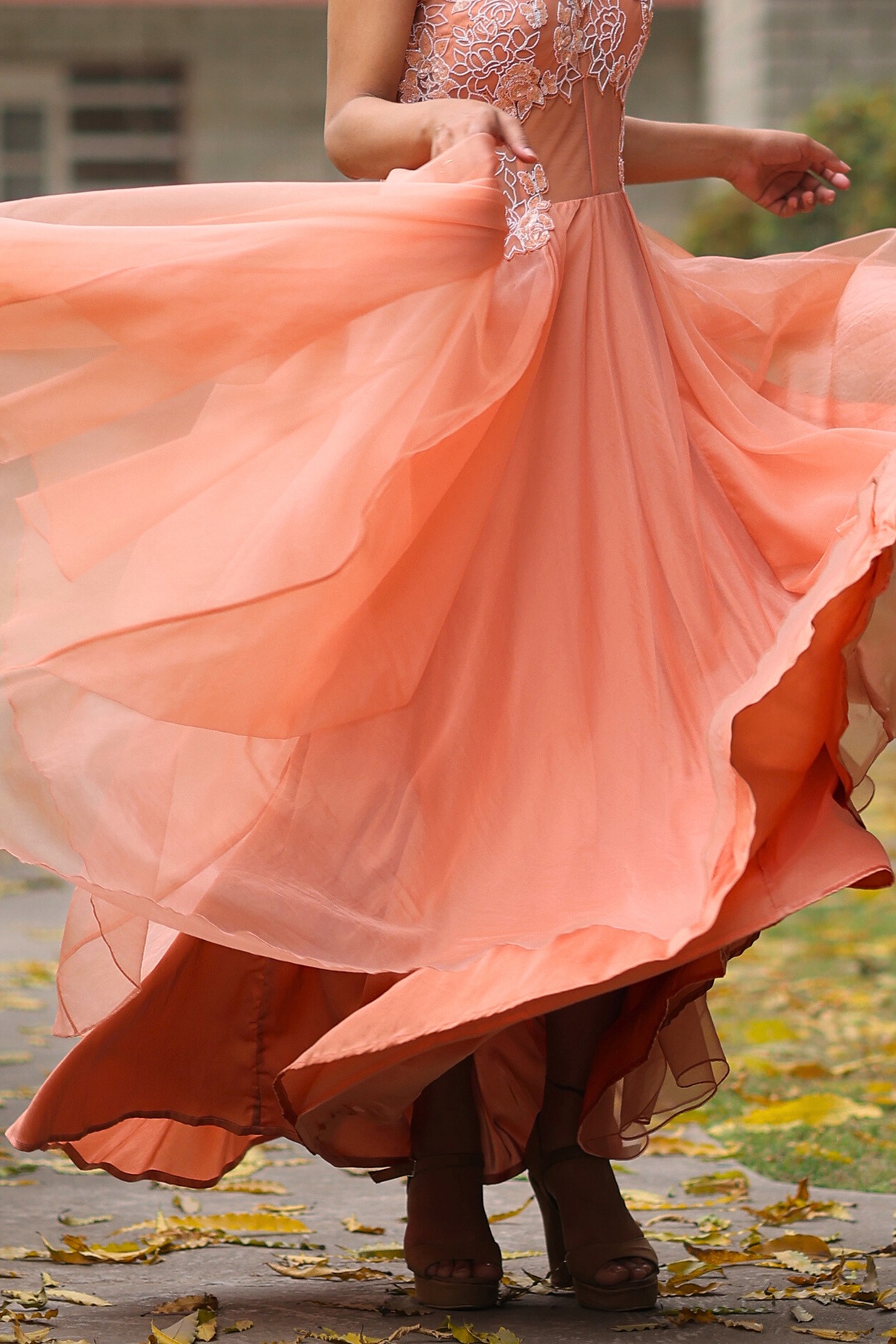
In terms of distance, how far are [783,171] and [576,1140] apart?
159cm

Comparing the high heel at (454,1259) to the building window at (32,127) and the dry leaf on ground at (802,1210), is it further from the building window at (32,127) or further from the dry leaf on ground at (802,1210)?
the building window at (32,127)

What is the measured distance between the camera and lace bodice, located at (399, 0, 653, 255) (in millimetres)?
2535

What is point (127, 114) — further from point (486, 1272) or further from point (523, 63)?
point (486, 1272)

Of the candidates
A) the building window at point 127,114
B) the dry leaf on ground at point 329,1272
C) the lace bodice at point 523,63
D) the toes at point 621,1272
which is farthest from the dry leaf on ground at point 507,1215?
the building window at point 127,114

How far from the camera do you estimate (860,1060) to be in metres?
4.09

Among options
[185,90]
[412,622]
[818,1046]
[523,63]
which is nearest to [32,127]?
[185,90]

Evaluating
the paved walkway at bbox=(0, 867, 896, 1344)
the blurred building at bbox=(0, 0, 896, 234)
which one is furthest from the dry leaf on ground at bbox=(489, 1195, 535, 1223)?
the blurred building at bbox=(0, 0, 896, 234)

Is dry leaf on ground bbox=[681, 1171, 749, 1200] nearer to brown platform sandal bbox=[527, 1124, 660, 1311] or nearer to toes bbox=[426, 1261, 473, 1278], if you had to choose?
brown platform sandal bbox=[527, 1124, 660, 1311]

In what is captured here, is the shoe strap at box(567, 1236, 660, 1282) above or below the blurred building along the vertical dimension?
below

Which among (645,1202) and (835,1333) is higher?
(835,1333)

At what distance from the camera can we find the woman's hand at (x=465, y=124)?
235 centimetres

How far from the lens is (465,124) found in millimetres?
2371

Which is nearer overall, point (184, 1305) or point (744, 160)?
point (184, 1305)

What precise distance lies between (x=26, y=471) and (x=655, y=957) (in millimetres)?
1005
